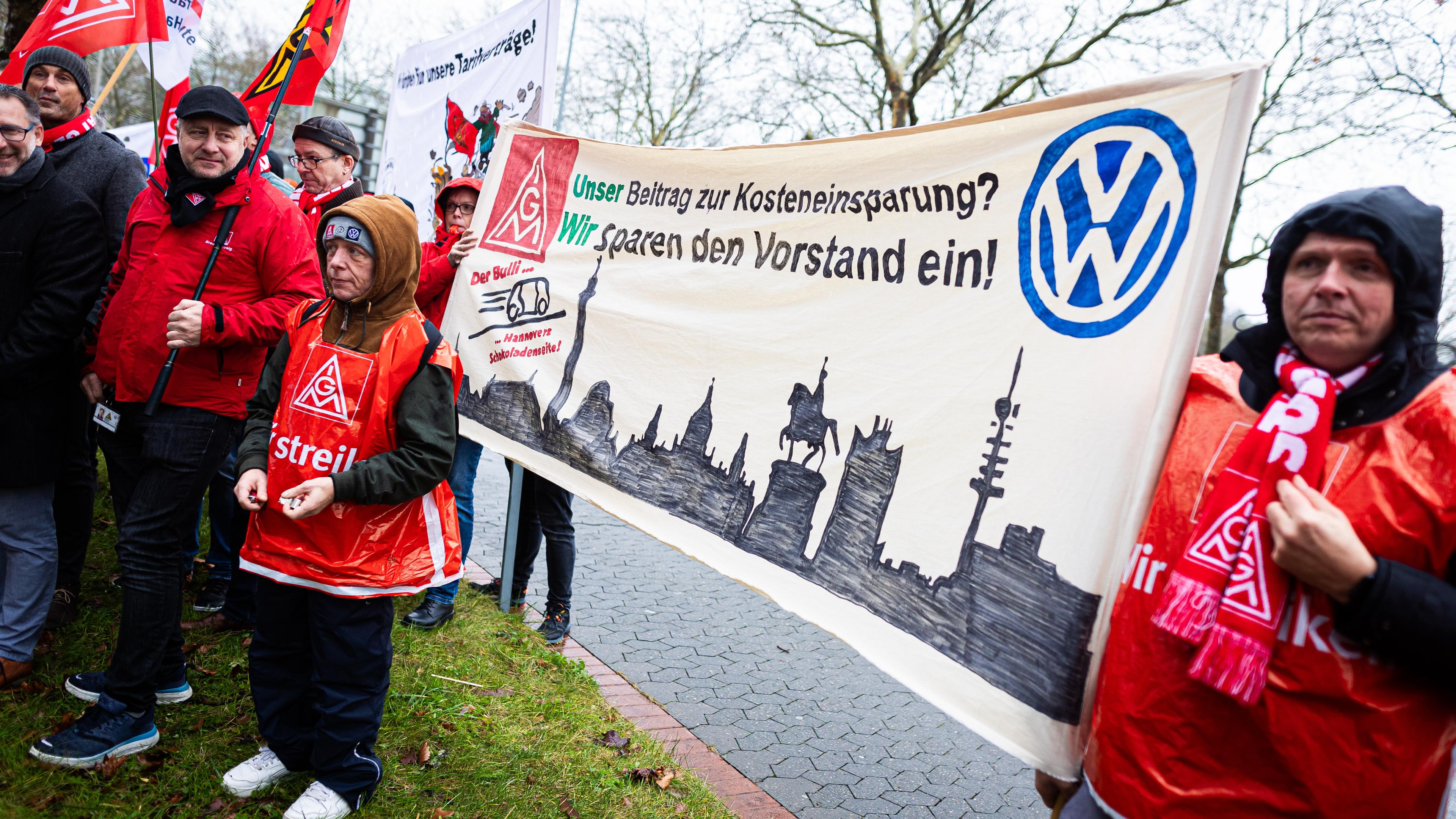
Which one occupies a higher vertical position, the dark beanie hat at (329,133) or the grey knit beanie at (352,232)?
the dark beanie hat at (329,133)

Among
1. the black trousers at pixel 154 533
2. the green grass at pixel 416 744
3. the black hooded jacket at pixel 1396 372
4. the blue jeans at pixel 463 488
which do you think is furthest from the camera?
the blue jeans at pixel 463 488

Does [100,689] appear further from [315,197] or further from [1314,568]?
[1314,568]

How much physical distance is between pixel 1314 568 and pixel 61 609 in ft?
15.5

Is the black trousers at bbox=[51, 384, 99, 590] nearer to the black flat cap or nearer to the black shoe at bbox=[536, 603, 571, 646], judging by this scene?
the black flat cap

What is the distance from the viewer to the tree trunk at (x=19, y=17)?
267 inches

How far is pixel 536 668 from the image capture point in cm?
429

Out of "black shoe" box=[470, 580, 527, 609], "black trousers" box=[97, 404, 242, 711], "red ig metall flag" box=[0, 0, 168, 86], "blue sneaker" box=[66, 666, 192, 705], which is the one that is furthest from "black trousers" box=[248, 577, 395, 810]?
"red ig metall flag" box=[0, 0, 168, 86]

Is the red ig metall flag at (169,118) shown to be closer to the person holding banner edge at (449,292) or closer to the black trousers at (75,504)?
the person holding banner edge at (449,292)

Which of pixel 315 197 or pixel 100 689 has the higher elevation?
pixel 315 197

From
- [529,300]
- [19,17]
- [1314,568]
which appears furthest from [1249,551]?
[19,17]

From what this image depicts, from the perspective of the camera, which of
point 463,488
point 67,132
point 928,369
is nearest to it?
point 928,369

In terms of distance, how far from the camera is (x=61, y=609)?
400 centimetres

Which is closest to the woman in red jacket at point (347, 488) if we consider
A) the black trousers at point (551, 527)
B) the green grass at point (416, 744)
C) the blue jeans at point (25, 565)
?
the green grass at point (416, 744)

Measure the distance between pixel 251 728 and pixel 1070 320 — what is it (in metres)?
3.24
